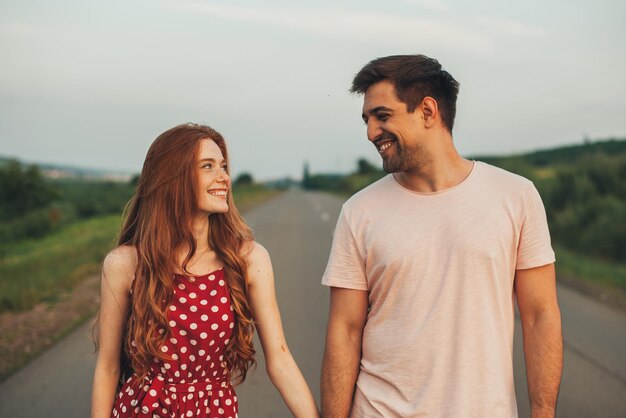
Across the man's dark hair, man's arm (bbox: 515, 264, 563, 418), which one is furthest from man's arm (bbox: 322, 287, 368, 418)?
the man's dark hair

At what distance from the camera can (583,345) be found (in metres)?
6.32

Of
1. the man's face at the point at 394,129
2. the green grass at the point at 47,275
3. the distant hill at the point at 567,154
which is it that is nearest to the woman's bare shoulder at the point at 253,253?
the man's face at the point at 394,129

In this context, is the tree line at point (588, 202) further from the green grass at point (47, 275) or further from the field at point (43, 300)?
the field at point (43, 300)

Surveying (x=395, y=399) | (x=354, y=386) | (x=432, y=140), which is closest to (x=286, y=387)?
(x=354, y=386)

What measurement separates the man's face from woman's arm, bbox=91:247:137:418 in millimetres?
1102

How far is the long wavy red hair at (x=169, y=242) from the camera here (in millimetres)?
2463

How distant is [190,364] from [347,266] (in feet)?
2.32

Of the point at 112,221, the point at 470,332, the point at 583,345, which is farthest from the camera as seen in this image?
the point at 112,221

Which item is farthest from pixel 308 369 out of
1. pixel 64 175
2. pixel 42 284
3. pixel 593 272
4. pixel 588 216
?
pixel 64 175

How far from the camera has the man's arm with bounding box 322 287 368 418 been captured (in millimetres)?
2568

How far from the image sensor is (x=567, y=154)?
54906 mm

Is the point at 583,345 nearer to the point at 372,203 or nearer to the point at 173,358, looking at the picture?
the point at 372,203

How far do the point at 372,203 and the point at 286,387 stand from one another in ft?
2.65

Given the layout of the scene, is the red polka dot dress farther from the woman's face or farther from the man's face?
the man's face
